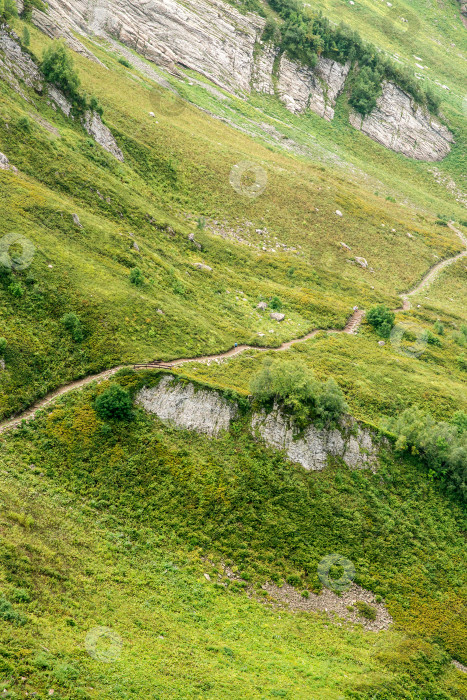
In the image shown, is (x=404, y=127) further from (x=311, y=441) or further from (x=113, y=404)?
(x=113, y=404)

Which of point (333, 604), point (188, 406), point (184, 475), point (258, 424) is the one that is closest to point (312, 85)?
point (258, 424)

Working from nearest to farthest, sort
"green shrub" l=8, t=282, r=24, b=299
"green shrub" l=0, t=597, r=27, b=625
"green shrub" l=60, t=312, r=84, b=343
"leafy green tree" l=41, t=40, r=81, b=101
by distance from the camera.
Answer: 1. "green shrub" l=0, t=597, r=27, b=625
2. "green shrub" l=8, t=282, r=24, b=299
3. "green shrub" l=60, t=312, r=84, b=343
4. "leafy green tree" l=41, t=40, r=81, b=101

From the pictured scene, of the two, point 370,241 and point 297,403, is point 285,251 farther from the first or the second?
point 297,403

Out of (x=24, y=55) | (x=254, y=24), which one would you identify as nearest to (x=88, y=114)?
(x=24, y=55)

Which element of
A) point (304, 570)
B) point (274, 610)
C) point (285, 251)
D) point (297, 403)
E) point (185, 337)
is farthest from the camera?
point (285, 251)

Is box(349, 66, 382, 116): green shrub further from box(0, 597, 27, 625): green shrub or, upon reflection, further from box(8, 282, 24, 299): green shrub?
box(0, 597, 27, 625): green shrub

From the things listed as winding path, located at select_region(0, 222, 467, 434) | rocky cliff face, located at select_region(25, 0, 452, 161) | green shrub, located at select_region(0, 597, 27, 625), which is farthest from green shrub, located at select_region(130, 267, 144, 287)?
rocky cliff face, located at select_region(25, 0, 452, 161)
